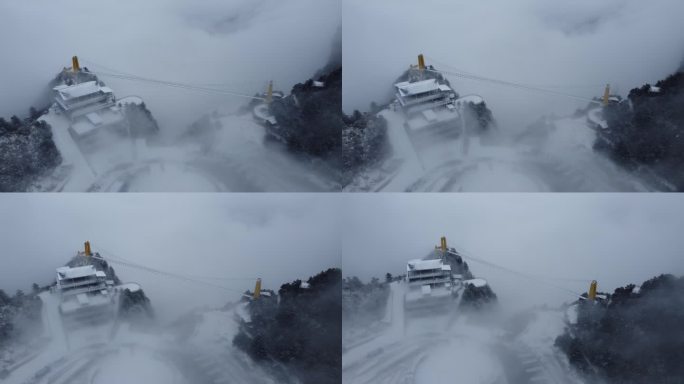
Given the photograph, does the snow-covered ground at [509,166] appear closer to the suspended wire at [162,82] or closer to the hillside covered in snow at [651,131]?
the hillside covered in snow at [651,131]

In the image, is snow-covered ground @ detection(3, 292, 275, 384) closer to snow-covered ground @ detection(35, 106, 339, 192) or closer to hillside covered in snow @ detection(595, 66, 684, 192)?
snow-covered ground @ detection(35, 106, 339, 192)

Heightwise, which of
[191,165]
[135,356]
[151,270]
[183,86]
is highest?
[183,86]

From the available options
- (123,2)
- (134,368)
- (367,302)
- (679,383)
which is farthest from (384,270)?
(123,2)

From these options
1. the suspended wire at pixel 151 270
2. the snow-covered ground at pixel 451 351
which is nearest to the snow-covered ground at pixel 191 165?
the suspended wire at pixel 151 270

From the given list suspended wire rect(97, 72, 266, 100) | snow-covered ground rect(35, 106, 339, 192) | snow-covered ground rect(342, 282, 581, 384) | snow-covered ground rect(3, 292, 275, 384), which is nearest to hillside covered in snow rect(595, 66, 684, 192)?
snow-covered ground rect(342, 282, 581, 384)

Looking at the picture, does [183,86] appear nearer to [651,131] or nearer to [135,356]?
[135,356]

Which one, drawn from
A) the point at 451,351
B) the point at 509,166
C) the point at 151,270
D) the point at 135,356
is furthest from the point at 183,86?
the point at 451,351
